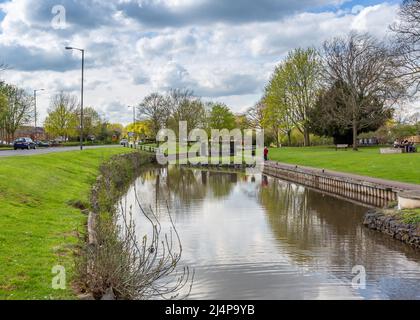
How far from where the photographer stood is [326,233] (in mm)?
17766

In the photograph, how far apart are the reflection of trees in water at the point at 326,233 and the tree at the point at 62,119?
67.5m

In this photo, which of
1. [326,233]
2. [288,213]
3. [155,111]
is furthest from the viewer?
[155,111]

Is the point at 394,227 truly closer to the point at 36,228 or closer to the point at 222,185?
the point at 36,228

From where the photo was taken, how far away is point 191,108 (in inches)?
3469

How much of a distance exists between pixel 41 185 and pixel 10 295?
1298cm

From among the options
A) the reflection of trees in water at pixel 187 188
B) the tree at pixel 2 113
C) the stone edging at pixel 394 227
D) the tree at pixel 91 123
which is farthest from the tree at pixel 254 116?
the stone edging at pixel 394 227

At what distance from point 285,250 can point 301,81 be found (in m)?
55.8

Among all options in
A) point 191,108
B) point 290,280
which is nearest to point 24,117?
point 191,108

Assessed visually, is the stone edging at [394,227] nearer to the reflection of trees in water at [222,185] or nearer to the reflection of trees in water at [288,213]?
the reflection of trees in water at [288,213]

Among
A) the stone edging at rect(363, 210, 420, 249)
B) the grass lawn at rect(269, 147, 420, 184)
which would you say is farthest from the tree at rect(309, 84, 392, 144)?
the stone edging at rect(363, 210, 420, 249)

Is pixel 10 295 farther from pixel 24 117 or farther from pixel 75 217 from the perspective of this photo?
pixel 24 117

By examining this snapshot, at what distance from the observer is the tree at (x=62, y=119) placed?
88.1 m

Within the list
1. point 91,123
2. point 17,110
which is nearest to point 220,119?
point 91,123

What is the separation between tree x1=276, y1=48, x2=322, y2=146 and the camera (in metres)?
67.1
